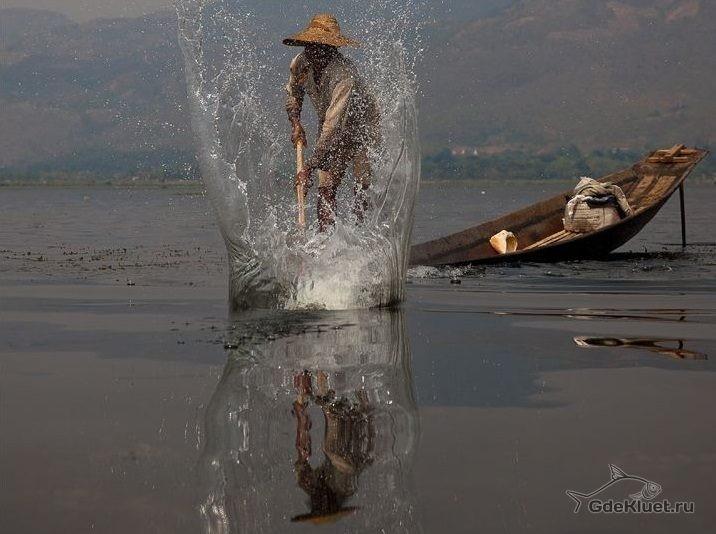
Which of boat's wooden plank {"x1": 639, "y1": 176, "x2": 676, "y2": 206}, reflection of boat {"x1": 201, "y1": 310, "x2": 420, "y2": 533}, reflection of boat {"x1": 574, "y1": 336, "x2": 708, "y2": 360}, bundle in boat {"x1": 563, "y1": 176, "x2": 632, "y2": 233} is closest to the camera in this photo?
reflection of boat {"x1": 201, "y1": 310, "x2": 420, "y2": 533}

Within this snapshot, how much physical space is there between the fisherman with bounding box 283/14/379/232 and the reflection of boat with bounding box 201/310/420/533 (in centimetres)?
323

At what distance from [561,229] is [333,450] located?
15.7m

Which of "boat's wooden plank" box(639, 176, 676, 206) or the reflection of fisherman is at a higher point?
"boat's wooden plank" box(639, 176, 676, 206)

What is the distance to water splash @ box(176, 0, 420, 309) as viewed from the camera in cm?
1166

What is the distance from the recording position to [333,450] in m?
5.69

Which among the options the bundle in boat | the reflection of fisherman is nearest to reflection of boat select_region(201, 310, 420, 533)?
the reflection of fisherman

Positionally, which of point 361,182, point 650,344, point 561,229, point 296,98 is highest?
point 296,98

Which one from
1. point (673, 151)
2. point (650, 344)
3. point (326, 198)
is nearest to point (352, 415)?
point (650, 344)

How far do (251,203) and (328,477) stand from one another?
23.1 feet

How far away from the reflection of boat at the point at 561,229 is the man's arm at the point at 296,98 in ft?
17.0

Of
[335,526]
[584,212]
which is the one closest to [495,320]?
[335,526]

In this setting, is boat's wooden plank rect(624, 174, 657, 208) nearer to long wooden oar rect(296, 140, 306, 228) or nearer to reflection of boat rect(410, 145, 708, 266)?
reflection of boat rect(410, 145, 708, 266)

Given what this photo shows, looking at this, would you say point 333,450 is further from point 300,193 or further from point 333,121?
point 333,121

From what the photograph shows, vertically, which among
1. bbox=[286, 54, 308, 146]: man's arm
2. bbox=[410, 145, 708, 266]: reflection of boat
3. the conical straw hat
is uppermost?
the conical straw hat
